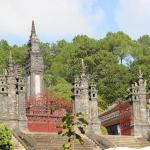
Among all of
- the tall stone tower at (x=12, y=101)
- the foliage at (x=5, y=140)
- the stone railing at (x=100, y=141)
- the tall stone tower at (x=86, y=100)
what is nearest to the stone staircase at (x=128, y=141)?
the stone railing at (x=100, y=141)

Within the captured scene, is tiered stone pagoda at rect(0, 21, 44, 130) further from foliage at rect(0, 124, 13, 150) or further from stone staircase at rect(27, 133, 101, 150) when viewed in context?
foliage at rect(0, 124, 13, 150)

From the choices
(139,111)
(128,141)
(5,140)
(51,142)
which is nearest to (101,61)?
(139,111)

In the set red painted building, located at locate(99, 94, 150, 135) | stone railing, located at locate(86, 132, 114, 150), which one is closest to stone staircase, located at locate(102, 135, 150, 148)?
stone railing, located at locate(86, 132, 114, 150)

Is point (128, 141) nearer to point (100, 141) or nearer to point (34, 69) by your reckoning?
point (100, 141)

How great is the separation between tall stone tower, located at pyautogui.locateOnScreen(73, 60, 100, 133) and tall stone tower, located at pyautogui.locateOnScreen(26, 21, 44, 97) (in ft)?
33.5

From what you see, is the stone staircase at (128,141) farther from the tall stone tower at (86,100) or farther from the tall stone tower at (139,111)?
the tall stone tower at (86,100)

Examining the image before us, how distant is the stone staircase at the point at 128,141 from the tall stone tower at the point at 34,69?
45.0 feet

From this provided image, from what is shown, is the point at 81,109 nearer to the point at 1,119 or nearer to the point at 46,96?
the point at 46,96

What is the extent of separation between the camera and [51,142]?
30.7 metres

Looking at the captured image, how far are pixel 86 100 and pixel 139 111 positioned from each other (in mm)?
4417

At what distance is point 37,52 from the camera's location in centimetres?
5803

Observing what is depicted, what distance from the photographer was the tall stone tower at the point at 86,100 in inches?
1420

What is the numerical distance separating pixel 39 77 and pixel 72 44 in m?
21.5

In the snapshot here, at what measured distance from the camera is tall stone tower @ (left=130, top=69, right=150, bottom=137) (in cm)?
3716
